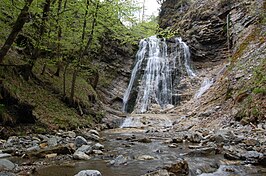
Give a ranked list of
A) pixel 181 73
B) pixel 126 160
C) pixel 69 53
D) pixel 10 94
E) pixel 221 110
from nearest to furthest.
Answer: pixel 126 160 < pixel 10 94 < pixel 221 110 < pixel 69 53 < pixel 181 73

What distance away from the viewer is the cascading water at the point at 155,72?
21.0m

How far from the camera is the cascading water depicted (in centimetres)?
2097

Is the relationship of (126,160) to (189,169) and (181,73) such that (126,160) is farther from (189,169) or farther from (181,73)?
(181,73)

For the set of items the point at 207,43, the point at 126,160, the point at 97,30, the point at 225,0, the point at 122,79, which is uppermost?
the point at 225,0

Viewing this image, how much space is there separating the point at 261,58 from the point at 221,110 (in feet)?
9.40

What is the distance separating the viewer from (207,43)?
77.7 feet

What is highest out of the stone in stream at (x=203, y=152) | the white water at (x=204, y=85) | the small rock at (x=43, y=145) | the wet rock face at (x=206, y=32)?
the wet rock face at (x=206, y=32)

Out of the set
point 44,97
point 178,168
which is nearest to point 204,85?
point 44,97

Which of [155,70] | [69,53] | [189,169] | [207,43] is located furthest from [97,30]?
[207,43]

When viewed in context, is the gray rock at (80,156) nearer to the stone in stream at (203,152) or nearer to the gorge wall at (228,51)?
the stone in stream at (203,152)

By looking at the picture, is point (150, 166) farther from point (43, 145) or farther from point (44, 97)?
point (44, 97)

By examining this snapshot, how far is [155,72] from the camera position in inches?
897

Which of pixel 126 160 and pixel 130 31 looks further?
pixel 130 31

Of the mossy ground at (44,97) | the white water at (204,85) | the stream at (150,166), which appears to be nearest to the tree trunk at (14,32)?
the stream at (150,166)
